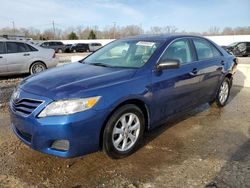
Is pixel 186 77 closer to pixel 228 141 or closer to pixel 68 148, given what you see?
pixel 228 141

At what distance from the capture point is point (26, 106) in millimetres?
3309

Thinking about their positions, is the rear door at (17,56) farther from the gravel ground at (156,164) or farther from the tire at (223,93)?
the tire at (223,93)

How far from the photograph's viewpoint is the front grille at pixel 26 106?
3198 millimetres

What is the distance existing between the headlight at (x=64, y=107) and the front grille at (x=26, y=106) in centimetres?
15

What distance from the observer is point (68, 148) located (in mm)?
3125

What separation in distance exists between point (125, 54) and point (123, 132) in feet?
4.74

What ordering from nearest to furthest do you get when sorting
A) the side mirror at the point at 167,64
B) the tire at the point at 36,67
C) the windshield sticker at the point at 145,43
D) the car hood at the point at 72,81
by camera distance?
the car hood at the point at 72,81, the side mirror at the point at 167,64, the windshield sticker at the point at 145,43, the tire at the point at 36,67

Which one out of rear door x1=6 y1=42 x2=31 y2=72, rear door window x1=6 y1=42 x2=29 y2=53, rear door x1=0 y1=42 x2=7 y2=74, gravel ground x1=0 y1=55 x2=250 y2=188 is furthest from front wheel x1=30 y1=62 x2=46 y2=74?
gravel ground x1=0 y1=55 x2=250 y2=188

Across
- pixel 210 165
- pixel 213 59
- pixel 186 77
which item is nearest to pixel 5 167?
pixel 210 165

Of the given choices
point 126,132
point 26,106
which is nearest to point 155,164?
point 126,132

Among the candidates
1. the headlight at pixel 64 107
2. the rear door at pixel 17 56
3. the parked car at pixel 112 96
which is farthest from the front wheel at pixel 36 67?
the headlight at pixel 64 107

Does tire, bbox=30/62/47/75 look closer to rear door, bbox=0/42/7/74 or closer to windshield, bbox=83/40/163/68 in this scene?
rear door, bbox=0/42/7/74

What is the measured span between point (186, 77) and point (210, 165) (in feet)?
4.96

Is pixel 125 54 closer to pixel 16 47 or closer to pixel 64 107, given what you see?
pixel 64 107
